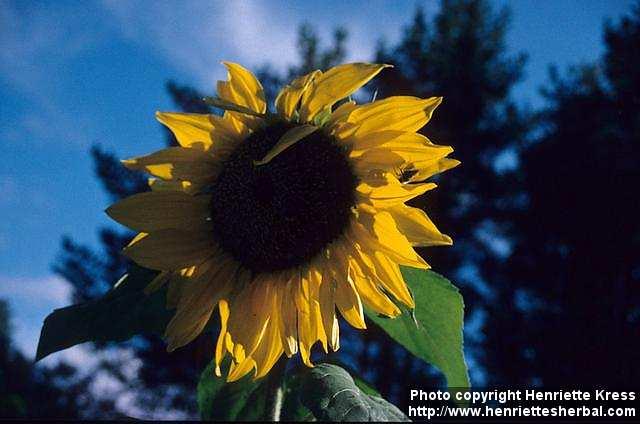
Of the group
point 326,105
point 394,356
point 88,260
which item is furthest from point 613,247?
point 326,105

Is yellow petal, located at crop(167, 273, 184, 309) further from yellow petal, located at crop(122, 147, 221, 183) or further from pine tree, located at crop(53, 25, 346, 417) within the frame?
pine tree, located at crop(53, 25, 346, 417)

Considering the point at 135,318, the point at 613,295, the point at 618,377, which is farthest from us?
the point at 613,295

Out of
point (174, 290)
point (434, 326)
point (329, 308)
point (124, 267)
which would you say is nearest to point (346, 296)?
point (329, 308)

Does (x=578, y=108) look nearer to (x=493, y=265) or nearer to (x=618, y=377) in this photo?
(x=493, y=265)

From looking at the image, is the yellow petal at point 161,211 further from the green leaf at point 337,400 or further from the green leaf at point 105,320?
the green leaf at point 337,400

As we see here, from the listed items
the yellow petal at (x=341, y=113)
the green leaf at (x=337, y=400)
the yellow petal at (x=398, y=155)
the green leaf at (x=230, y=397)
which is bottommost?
the green leaf at (x=337, y=400)

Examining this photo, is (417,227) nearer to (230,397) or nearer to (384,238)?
(384,238)

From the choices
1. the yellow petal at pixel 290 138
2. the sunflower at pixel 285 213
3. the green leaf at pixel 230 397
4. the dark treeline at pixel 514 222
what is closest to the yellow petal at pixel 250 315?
the sunflower at pixel 285 213
